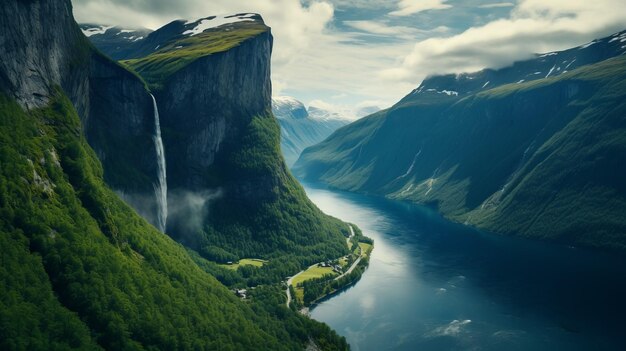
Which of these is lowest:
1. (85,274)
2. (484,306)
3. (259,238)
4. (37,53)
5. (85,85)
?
(484,306)

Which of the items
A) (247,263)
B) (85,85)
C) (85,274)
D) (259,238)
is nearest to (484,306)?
(247,263)

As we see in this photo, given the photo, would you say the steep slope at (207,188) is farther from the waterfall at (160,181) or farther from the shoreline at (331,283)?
the shoreline at (331,283)

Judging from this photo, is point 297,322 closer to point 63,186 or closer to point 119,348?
point 119,348

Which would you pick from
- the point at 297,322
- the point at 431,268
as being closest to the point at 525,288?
the point at 431,268

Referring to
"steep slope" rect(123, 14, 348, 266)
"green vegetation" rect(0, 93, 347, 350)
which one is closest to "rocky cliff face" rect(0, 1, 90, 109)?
"green vegetation" rect(0, 93, 347, 350)

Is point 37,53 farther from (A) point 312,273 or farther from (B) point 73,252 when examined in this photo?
(A) point 312,273

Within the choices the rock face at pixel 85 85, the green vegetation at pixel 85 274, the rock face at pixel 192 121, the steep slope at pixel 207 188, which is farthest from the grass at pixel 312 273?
the rock face at pixel 192 121

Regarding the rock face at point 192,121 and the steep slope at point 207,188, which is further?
the rock face at point 192,121
